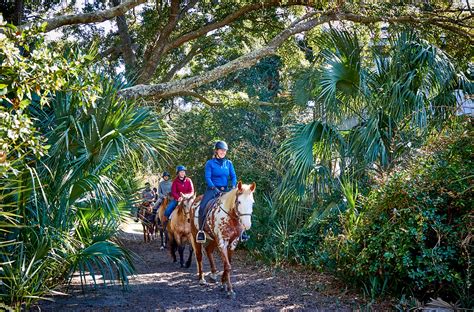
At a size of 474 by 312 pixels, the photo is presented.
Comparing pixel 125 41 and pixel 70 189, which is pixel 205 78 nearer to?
pixel 70 189

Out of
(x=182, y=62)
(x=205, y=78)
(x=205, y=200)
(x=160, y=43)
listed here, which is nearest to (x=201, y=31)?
(x=160, y=43)

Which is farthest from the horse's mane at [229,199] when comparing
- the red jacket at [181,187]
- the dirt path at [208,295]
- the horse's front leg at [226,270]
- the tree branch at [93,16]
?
the tree branch at [93,16]

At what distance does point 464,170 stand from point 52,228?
19.1ft

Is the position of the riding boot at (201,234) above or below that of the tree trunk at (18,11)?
below

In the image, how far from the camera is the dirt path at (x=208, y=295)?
812 cm

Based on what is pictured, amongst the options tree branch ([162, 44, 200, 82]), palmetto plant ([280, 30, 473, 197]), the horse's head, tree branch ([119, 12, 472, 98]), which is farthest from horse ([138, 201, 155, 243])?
the horse's head

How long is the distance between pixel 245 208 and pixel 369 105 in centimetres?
348

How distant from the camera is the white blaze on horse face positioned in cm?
849

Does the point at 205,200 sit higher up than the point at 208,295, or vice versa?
the point at 205,200

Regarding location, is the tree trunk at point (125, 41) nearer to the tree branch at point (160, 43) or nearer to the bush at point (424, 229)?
the tree branch at point (160, 43)

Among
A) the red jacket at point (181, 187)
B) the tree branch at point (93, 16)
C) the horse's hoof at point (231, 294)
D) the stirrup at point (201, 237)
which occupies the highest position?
the tree branch at point (93, 16)

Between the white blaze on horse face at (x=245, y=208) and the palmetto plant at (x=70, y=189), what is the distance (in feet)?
5.16

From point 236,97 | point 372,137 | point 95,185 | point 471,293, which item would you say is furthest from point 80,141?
point 236,97

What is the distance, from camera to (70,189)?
24.6ft
